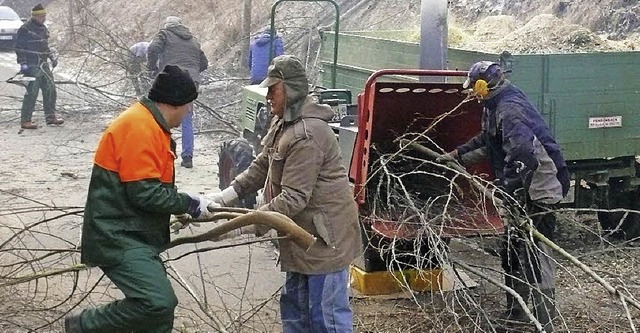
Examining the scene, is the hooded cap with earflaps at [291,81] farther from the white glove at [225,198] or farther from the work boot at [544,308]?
the work boot at [544,308]

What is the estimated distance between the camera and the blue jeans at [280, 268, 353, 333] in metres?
5.09

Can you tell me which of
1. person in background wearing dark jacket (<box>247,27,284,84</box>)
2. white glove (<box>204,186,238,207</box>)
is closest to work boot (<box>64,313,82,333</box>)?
white glove (<box>204,186,238,207</box>)

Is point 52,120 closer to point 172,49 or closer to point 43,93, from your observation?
point 43,93

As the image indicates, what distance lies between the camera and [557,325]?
6273 mm

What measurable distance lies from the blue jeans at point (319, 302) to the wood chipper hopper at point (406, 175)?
1184 millimetres

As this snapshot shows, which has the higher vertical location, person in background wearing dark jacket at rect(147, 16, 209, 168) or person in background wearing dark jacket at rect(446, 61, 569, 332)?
person in background wearing dark jacket at rect(147, 16, 209, 168)

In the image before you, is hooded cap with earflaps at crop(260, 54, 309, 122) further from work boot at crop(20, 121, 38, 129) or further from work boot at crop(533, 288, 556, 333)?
work boot at crop(20, 121, 38, 129)

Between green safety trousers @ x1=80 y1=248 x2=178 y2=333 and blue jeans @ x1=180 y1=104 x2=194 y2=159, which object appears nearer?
green safety trousers @ x1=80 y1=248 x2=178 y2=333

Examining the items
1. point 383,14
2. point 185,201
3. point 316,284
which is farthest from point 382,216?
point 383,14

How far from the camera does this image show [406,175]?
6.88 metres

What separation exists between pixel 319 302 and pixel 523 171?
174cm

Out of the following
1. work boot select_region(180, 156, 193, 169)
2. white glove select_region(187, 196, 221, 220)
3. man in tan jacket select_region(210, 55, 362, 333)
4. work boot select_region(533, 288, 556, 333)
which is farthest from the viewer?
work boot select_region(180, 156, 193, 169)

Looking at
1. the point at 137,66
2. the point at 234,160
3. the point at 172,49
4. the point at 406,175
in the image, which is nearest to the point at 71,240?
the point at 234,160

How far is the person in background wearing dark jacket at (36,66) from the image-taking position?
14.5 meters
